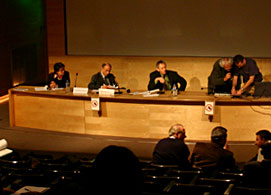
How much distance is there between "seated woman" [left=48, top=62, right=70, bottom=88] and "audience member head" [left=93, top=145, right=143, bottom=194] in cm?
558

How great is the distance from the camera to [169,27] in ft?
31.0

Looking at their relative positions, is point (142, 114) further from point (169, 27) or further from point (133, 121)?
point (169, 27)

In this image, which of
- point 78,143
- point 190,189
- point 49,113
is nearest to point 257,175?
point 190,189

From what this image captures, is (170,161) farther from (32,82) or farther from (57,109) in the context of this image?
(32,82)

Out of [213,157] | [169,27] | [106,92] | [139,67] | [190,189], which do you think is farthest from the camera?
[139,67]

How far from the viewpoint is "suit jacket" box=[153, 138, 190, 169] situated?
461cm

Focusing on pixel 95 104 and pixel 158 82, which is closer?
pixel 95 104

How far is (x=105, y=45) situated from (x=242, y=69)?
409 cm

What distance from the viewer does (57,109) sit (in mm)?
6887

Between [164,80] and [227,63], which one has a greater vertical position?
[227,63]

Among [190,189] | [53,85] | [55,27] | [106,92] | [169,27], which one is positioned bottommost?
[190,189]

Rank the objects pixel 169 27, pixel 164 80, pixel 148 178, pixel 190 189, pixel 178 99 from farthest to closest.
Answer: pixel 169 27 < pixel 164 80 < pixel 178 99 < pixel 148 178 < pixel 190 189

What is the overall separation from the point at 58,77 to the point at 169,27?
10.3 feet

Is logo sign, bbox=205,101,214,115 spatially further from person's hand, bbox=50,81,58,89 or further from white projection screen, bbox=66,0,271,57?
white projection screen, bbox=66,0,271,57
